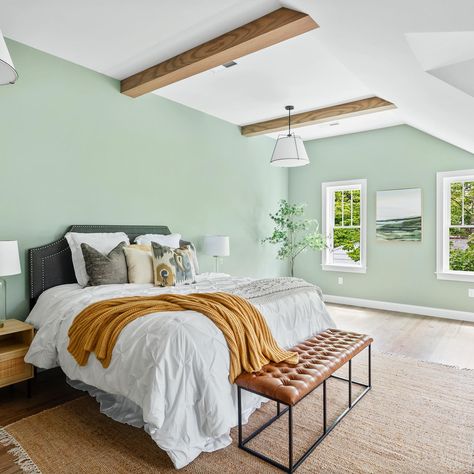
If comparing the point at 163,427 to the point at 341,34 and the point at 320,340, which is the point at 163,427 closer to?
the point at 320,340

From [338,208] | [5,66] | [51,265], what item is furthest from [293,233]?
[5,66]

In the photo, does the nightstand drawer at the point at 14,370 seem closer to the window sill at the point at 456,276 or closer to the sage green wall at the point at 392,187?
the sage green wall at the point at 392,187

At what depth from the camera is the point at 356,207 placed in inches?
240

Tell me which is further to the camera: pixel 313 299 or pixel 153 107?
pixel 153 107

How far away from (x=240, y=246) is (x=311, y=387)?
3.72 metres

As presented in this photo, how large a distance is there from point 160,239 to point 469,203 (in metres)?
4.30

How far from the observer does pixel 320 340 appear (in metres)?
2.80

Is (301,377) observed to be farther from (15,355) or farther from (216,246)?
(216,246)

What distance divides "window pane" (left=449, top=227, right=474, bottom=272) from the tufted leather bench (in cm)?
318

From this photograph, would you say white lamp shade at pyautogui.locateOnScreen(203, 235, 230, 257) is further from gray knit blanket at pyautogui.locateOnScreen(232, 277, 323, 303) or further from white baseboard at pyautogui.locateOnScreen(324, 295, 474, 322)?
white baseboard at pyautogui.locateOnScreen(324, 295, 474, 322)

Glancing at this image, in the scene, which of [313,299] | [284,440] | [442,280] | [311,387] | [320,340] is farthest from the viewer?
[442,280]

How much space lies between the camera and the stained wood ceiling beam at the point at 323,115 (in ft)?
14.4

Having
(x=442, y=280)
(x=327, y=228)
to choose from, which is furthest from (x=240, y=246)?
(x=442, y=280)

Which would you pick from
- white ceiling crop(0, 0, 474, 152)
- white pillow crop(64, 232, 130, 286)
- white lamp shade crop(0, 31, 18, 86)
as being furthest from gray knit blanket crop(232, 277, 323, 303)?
white lamp shade crop(0, 31, 18, 86)
